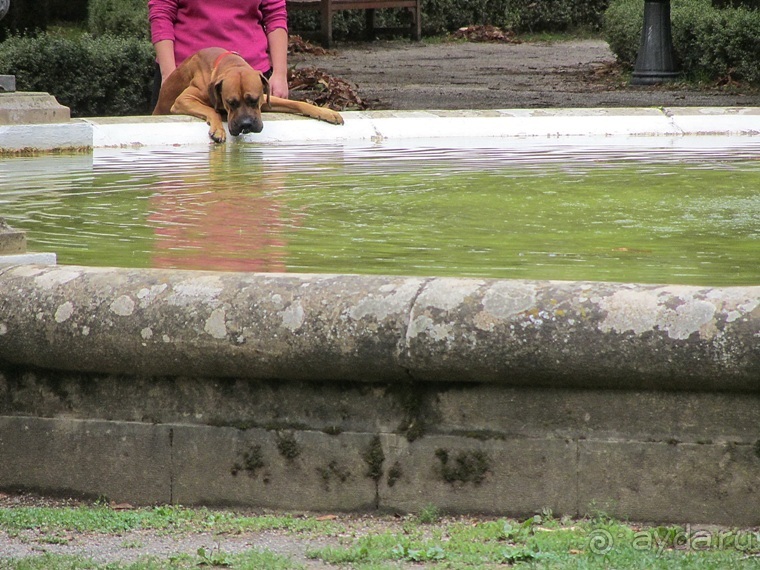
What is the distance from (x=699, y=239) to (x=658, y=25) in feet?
37.9

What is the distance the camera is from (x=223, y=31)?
28.8 ft

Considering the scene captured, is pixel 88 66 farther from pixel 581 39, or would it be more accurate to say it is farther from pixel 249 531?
pixel 581 39

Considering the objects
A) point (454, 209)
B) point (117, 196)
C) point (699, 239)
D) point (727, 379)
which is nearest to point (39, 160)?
point (117, 196)

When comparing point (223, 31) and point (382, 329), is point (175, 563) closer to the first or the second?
point (382, 329)

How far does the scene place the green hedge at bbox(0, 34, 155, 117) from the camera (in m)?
11.0

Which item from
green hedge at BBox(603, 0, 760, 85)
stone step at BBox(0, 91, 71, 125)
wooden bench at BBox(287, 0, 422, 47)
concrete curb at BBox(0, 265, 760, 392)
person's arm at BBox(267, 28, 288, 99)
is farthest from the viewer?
wooden bench at BBox(287, 0, 422, 47)

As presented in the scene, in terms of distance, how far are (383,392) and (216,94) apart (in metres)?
5.47

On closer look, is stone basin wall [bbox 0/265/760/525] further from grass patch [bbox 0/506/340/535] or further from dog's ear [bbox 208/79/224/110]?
dog's ear [bbox 208/79/224/110]

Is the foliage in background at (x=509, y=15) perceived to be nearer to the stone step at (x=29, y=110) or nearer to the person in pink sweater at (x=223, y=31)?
the person in pink sweater at (x=223, y=31)

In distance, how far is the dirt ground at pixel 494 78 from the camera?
12820 millimetres

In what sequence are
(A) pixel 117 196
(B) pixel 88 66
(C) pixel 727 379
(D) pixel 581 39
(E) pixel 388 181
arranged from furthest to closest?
(D) pixel 581 39 < (B) pixel 88 66 < (E) pixel 388 181 < (A) pixel 117 196 < (C) pixel 727 379

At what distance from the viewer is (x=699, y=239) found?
3.82 metres

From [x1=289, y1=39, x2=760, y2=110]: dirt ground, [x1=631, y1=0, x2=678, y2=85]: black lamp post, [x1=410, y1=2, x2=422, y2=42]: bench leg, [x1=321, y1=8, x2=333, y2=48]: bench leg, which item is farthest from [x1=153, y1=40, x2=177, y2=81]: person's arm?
[x1=410, y1=2, x2=422, y2=42]: bench leg

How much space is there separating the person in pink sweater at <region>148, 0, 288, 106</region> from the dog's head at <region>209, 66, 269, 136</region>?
0.63 m
